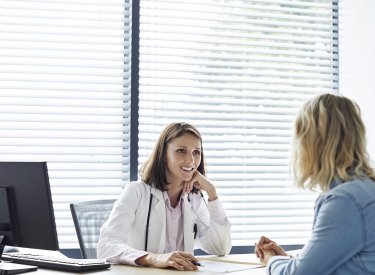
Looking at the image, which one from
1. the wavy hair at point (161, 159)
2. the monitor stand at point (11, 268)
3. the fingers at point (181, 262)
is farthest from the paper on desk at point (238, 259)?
the monitor stand at point (11, 268)

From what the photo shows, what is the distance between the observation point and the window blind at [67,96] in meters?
3.69

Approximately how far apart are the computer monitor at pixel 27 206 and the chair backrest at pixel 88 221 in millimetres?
781

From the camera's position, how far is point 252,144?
4.12 metres

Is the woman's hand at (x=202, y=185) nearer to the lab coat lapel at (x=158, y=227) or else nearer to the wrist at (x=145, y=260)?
the lab coat lapel at (x=158, y=227)

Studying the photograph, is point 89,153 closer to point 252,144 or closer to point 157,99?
point 157,99

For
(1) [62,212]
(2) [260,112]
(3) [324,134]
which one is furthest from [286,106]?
(3) [324,134]

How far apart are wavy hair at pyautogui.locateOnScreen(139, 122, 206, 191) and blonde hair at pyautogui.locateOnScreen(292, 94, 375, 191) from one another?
1.24 m

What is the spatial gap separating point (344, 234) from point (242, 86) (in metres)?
2.39

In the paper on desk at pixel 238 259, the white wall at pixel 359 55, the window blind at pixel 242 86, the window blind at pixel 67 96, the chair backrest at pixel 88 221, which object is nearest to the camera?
the paper on desk at pixel 238 259

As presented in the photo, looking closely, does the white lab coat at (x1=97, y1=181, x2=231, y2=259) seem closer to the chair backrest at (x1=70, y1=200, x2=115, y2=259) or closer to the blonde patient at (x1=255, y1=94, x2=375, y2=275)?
the chair backrest at (x1=70, y1=200, x2=115, y2=259)

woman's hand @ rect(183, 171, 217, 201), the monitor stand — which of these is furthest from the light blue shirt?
woman's hand @ rect(183, 171, 217, 201)

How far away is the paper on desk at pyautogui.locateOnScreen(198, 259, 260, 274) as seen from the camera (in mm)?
2510

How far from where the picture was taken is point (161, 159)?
315 cm

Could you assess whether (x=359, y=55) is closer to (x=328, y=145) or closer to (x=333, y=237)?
(x=328, y=145)
